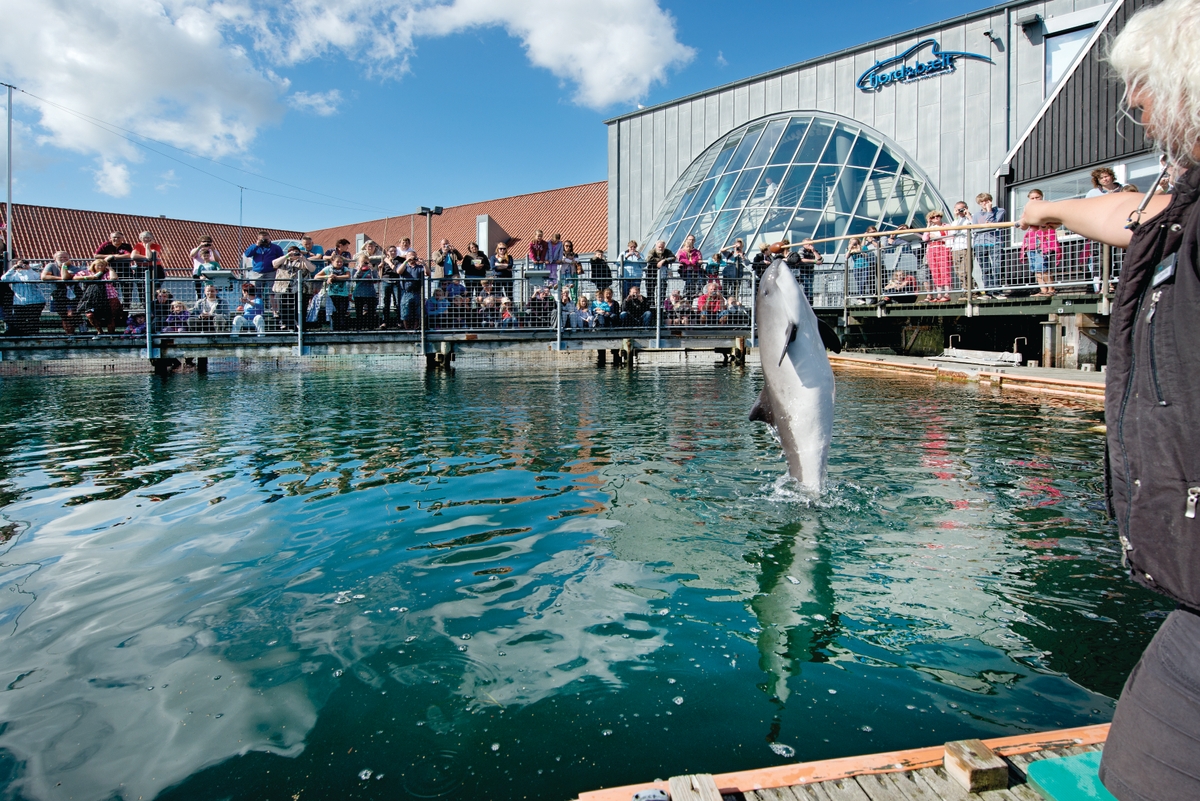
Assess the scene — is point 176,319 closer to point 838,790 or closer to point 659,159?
point 838,790

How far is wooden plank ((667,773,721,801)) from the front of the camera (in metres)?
2.07

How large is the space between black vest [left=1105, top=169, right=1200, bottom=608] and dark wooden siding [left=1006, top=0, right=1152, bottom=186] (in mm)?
17296

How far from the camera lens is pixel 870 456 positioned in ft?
23.7

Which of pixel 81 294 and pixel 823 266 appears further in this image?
pixel 823 266

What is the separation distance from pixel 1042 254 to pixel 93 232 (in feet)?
152

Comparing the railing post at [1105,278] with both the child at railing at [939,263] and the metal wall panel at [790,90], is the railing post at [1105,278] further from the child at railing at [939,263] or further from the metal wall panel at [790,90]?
the metal wall panel at [790,90]

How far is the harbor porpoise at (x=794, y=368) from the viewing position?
4.68 m

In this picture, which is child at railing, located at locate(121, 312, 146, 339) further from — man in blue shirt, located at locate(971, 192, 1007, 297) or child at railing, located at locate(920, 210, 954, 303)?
man in blue shirt, located at locate(971, 192, 1007, 297)

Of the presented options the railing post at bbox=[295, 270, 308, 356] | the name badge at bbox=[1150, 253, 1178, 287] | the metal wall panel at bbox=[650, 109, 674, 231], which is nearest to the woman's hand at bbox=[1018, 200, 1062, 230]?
the name badge at bbox=[1150, 253, 1178, 287]

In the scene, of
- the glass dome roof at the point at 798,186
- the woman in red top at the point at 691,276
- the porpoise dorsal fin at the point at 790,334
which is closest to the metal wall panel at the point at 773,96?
the glass dome roof at the point at 798,186

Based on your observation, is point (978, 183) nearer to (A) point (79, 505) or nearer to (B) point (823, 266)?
(B) point (823, 266)

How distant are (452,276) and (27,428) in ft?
27.0

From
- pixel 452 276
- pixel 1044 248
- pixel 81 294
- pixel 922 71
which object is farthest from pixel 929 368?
pixel 81 294

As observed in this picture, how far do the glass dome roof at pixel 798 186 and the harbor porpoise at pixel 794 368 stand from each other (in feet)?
62.6
